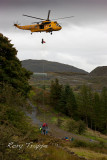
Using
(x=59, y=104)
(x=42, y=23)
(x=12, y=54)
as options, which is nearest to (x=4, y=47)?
(x=12, y=54)

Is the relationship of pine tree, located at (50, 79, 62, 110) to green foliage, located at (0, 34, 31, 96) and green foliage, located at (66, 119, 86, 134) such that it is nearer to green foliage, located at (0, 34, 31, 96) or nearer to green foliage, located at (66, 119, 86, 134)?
green foliage, located at (66, 119, 86, 134)

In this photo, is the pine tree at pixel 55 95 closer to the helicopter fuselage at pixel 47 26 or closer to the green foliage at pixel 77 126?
the green foliage at pixel 77 126

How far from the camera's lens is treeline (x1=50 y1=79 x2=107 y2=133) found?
136 ft

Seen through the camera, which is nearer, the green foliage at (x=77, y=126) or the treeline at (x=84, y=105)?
the green foliage at (x=77, y=126)

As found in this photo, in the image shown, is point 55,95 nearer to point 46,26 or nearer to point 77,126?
point 77,126

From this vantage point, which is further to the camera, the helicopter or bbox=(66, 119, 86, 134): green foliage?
bbox=(66, 119, 86, 134): green foliage

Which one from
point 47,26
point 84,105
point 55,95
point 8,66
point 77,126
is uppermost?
point 47,26

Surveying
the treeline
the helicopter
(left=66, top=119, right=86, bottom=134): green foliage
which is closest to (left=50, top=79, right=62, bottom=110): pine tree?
the treeline

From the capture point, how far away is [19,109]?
1433 centimetres

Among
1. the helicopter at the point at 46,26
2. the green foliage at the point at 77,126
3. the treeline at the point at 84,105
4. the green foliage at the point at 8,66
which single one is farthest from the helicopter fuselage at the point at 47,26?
the treeline at the point at 84,105

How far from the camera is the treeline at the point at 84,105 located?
41594mm

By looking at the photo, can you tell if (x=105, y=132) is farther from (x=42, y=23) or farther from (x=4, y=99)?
(x=4, y=99)

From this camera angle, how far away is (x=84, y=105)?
43469mm

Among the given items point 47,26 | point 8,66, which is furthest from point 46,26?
point 8,66
